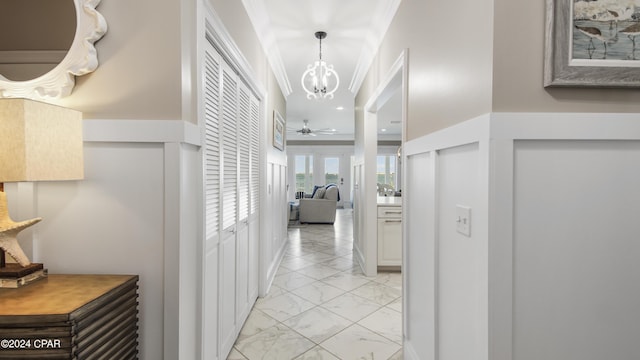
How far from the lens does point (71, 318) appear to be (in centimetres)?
88

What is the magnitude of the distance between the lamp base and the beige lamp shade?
0.36 meters

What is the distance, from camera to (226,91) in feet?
6.66

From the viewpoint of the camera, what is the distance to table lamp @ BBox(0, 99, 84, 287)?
3.14 feet

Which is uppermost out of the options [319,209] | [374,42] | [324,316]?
[374,42]

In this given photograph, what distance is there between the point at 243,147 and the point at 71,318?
1.74 m

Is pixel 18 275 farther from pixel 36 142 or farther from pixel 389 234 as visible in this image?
pixel 389 234

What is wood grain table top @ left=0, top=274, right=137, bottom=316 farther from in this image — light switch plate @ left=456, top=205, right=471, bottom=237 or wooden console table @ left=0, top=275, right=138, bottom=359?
light switch plate @ left=456, top=205, right=471, bottom=237

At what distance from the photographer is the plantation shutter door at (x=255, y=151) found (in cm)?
278

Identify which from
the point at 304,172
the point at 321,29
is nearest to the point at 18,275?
the point at 321,29

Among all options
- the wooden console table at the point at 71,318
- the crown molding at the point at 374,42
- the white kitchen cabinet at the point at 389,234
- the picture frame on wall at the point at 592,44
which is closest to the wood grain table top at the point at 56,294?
the wooden console table at the point at 71,318

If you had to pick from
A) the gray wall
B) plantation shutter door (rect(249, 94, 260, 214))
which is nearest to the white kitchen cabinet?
plantation shutter door (rect(249, 94, 260, 214))

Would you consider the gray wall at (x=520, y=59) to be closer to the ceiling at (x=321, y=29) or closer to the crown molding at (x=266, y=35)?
the ceiling at (x=321, y=29)

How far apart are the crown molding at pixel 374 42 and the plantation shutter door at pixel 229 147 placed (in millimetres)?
1355

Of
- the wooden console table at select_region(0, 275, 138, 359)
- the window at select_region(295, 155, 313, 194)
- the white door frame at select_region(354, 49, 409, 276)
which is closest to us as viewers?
the wooden console table at select_region(0, 275, 138, 359)
